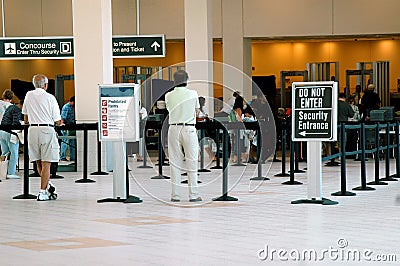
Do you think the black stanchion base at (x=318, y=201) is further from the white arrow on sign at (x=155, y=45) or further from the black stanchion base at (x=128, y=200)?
the white arrow on sign at (x=155, y=45)

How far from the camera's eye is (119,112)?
1245cm

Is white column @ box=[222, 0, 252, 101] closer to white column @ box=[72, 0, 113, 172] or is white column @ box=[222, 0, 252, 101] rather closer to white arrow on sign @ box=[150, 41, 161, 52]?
white arrow on sign @ box=[150, 41, 161, 52]

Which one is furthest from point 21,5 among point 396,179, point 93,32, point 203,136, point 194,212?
point 194,212

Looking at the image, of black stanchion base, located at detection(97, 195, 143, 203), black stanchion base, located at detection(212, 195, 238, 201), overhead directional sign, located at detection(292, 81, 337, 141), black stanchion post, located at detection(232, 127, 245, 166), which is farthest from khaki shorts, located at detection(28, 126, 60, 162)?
black stanchion post, located at detection(232, 127, 245, 166)

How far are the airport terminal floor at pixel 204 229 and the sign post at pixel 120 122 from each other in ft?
1.37

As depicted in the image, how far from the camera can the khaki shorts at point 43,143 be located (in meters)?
12.6

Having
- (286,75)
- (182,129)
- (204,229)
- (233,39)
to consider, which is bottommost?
(204,229)

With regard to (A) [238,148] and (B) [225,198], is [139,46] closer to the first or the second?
(A) [238,148]

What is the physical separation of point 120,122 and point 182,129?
93 centimetres

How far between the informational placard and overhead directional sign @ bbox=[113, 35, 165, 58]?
10073mm

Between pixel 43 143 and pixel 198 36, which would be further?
pixel 198 36

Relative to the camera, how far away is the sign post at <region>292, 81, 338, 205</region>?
11.9 metres

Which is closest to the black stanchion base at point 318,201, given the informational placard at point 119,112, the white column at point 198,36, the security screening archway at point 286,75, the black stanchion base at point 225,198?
the black stanchion base at point 225,198

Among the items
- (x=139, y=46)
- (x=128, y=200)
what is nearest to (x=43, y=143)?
(x=128, y=200)
